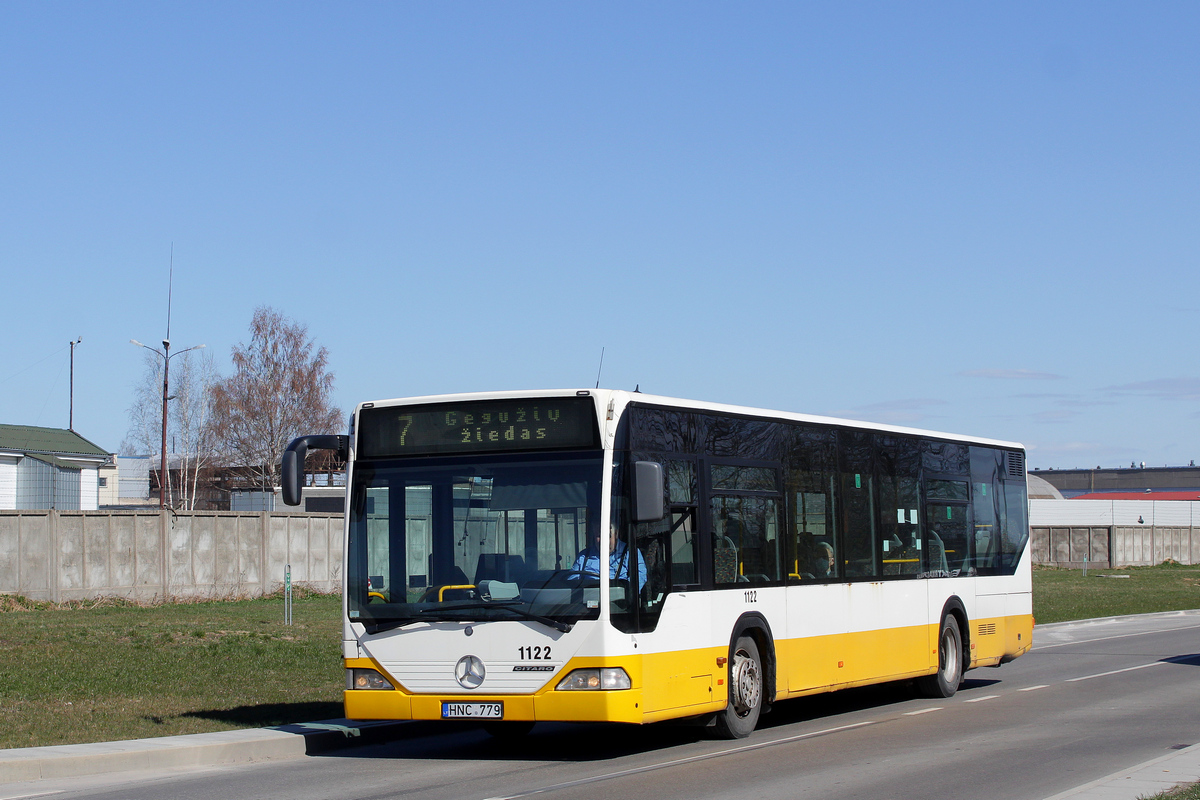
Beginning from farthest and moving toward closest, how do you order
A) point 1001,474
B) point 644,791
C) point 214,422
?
point 214,422 < point 1001,474 < point 644,791

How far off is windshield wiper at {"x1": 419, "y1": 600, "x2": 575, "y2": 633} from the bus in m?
0.01

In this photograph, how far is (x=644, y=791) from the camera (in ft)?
31.9

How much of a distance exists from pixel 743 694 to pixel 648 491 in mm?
2854

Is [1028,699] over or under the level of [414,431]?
under

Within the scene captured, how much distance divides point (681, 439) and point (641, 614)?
5.55ft

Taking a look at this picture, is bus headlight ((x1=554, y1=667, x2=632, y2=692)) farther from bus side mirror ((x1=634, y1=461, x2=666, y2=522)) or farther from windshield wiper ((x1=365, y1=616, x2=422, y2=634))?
windshield wiper ((x1=365, y1=616, x2=422, y2=634))

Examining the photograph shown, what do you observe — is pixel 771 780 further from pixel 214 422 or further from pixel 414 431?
pixel 214 422

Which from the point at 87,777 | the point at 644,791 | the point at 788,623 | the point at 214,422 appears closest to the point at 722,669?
the point at 788,623

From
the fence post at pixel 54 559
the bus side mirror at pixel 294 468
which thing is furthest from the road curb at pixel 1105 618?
the fence post at pixel 54 559

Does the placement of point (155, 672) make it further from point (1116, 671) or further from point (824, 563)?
→ point (1116, 671)

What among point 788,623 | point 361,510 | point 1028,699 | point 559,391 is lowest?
point 1028,699

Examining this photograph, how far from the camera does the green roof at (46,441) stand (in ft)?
194

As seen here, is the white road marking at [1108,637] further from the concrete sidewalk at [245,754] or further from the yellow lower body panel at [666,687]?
the concrete sidewalk at [245,754]

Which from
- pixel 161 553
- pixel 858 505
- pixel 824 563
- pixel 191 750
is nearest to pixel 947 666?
pixel 858 505
